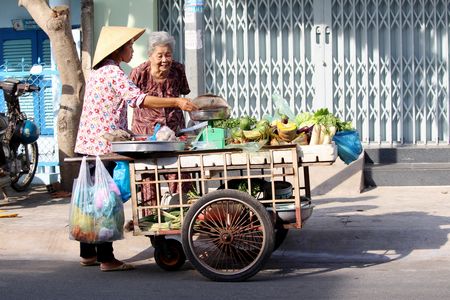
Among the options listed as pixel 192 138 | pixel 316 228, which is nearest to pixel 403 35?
pixel 316 228

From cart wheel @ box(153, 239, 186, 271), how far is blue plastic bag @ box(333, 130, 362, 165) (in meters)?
1.46

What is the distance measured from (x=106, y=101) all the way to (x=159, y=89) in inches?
29.7

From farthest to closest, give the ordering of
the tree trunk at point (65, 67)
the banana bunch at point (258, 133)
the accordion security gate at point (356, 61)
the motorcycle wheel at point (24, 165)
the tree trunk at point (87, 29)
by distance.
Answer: the accordion security gate at point (356, 61), the tree trunk at point (87, 29), the motorcycle wheel at point (24, 165), the tree trunk at point (65, 67), the banana bunch at point (258, 133)

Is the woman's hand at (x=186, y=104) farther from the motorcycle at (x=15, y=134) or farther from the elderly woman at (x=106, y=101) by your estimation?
the motorcycle at (x=15, y=134)

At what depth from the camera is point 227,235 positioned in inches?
279

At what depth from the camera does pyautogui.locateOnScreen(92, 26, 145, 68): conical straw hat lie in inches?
304

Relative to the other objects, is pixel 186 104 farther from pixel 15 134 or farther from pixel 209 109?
pixel 15 134

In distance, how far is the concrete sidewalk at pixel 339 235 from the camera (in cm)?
824

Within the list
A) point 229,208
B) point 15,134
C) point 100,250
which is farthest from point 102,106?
point 15,134

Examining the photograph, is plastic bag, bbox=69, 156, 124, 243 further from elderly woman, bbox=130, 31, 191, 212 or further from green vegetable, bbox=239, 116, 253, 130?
green vegetable, bbox=239, 116, 253, 130

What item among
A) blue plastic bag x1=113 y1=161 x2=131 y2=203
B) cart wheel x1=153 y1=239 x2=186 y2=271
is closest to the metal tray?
blue plastic bag x1=113 y1=161 x2=131 y2=203

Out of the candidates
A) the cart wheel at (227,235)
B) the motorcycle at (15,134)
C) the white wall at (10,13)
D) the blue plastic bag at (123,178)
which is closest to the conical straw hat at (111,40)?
the blue plastic bag at (123,178)

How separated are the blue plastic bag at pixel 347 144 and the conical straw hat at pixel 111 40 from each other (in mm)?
1789

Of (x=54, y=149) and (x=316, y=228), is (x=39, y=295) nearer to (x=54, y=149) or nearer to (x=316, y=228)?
(x=316, y=228)
